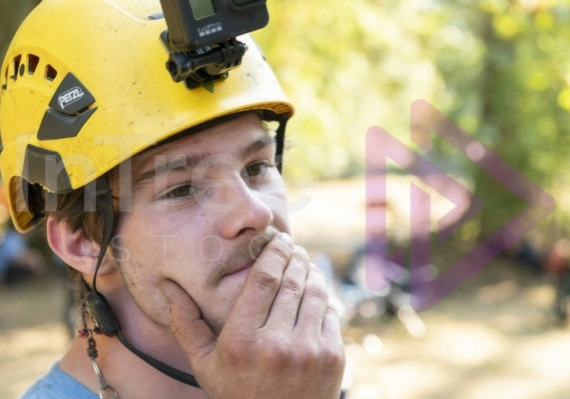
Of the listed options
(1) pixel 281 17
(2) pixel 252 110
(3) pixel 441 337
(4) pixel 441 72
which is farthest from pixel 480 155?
(2) pixel 252 110

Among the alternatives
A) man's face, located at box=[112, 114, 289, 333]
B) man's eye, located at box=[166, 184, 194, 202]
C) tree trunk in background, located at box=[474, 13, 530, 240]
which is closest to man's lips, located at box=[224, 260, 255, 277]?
man's face, located at box=[112, 114, 289, 333]

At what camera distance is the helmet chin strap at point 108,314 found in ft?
7.30

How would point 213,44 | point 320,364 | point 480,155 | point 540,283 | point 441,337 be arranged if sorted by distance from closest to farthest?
point 320,364, point 213,44, point 441,337, point 540,283, point 480,155

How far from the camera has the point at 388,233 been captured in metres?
13.6

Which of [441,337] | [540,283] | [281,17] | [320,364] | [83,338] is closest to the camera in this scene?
[320,364]

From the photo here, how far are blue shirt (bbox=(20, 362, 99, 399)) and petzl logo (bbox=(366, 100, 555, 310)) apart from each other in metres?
10.7

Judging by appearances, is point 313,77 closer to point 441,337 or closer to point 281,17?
point 281,17

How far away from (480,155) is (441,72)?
1978 millimetres

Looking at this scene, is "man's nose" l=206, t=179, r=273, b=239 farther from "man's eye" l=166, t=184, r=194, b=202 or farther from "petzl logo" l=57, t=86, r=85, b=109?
"petzl logo" l=57, t=86, r=85, b=109

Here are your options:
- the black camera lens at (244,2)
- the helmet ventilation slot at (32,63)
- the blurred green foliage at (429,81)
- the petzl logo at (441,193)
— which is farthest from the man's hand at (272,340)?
the petzl logo at (441,193)

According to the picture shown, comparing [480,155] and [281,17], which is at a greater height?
[281,17]

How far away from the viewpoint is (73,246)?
240cm

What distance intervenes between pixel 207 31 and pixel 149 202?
58 cm

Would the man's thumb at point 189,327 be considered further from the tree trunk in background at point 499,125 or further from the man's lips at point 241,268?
the tree trunk in background at point 499,125
